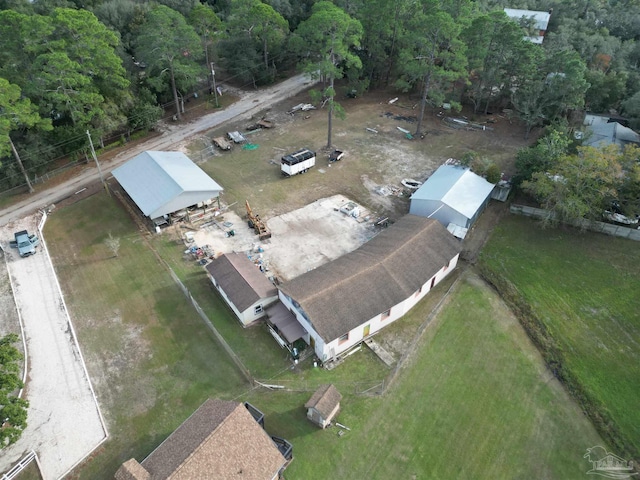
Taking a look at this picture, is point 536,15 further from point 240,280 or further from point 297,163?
point 240,280

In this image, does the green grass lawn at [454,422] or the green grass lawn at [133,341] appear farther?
the green grass lawn at [133,341]

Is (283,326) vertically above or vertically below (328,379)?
above

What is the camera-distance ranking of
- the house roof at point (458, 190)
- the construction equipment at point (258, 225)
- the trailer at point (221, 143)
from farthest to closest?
the trailer at point (221, 143) < the house roof at point (458, 190) < the construction equipment at point (258, 225)

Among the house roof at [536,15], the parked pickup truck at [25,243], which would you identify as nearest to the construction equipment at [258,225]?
the parked pickup truck at [25,243]

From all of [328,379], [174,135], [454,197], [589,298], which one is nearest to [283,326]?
[328,379]

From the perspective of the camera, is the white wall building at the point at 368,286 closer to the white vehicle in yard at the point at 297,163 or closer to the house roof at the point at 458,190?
the house roof at the point at 458,190

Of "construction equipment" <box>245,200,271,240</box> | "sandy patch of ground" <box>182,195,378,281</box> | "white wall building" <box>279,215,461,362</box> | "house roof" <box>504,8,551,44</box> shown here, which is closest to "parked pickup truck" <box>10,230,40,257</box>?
"sandy patch of ground" <box>182,195,378,281</box>
